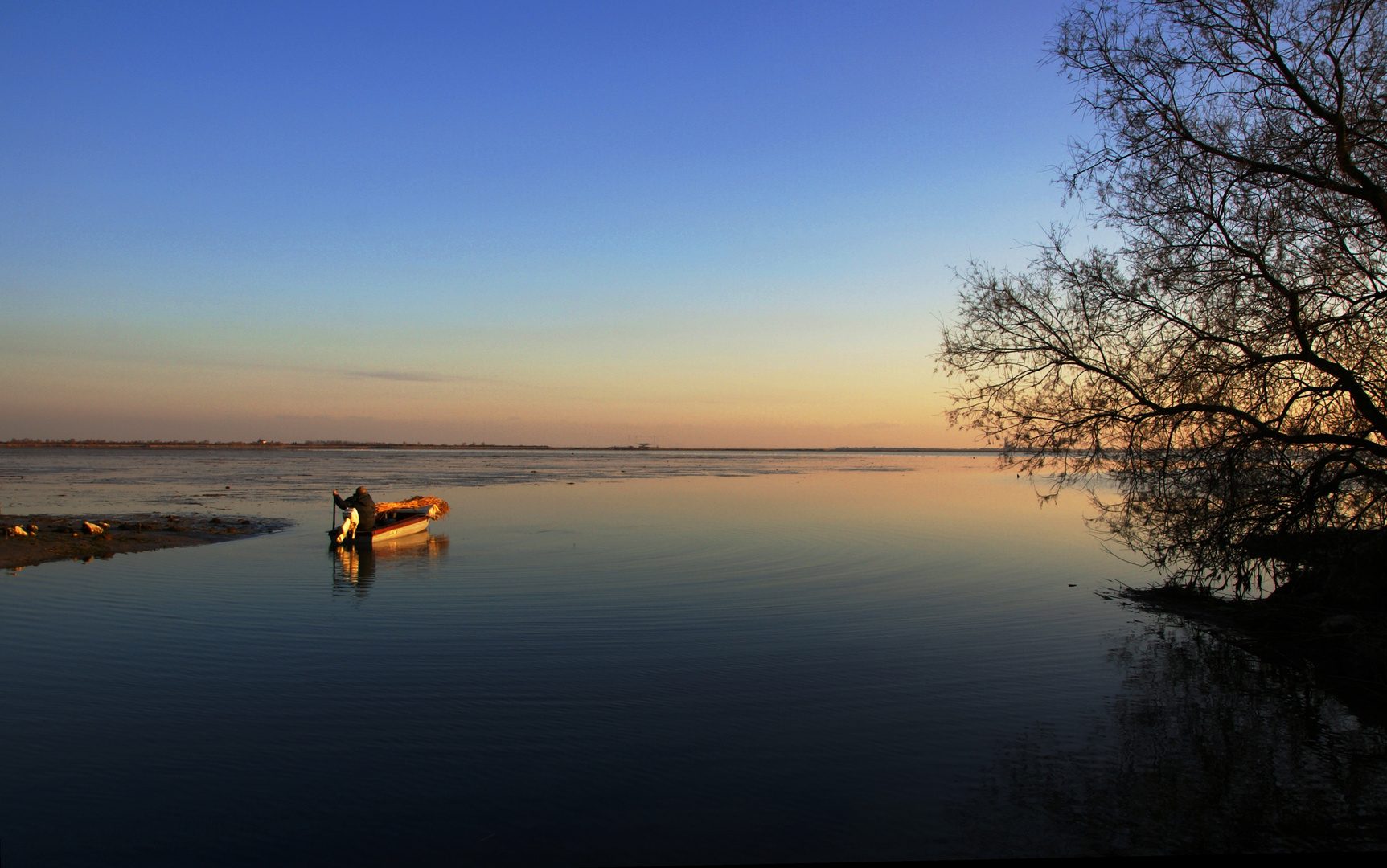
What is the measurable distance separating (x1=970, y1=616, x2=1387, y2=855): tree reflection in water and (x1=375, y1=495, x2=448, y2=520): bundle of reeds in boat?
18975mm

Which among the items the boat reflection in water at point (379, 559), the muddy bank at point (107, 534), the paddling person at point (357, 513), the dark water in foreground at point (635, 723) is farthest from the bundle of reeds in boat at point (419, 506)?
the dark water in foreground at point (635, 723)

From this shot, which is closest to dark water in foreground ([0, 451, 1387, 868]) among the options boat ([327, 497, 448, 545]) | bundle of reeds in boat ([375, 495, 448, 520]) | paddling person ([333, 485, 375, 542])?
paddling person ([333, 485, 375, 542])

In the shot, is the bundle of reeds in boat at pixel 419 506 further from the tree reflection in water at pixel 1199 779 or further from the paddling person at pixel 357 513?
the tree reflection in water at pixel 1199 779

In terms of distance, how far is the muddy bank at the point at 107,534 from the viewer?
647 inches

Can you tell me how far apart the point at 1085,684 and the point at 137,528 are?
22.1 m

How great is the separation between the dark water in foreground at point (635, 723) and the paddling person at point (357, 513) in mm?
3667

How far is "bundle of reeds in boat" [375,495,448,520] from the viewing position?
22141mm

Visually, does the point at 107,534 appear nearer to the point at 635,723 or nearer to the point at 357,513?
the point at 357,513

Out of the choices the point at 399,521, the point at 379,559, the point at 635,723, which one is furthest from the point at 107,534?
the point at 635,723

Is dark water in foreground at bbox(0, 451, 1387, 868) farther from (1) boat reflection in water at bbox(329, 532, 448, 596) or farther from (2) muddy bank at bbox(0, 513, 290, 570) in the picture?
(2) muddy bank at bbox(0, 513, 290, 570)

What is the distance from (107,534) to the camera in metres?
19.0

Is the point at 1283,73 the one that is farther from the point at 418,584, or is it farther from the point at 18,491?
the point at 18,491

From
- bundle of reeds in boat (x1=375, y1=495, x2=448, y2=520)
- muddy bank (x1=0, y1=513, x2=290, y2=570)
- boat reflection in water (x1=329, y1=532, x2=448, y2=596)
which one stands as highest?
bundle of reeds in boat (x1=375, y1=495, x2=448, y2=520)

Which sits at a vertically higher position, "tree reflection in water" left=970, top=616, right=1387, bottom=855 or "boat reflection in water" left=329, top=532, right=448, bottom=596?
"tree reflection in water" left=970, top=616, right=1387, bottom=855
